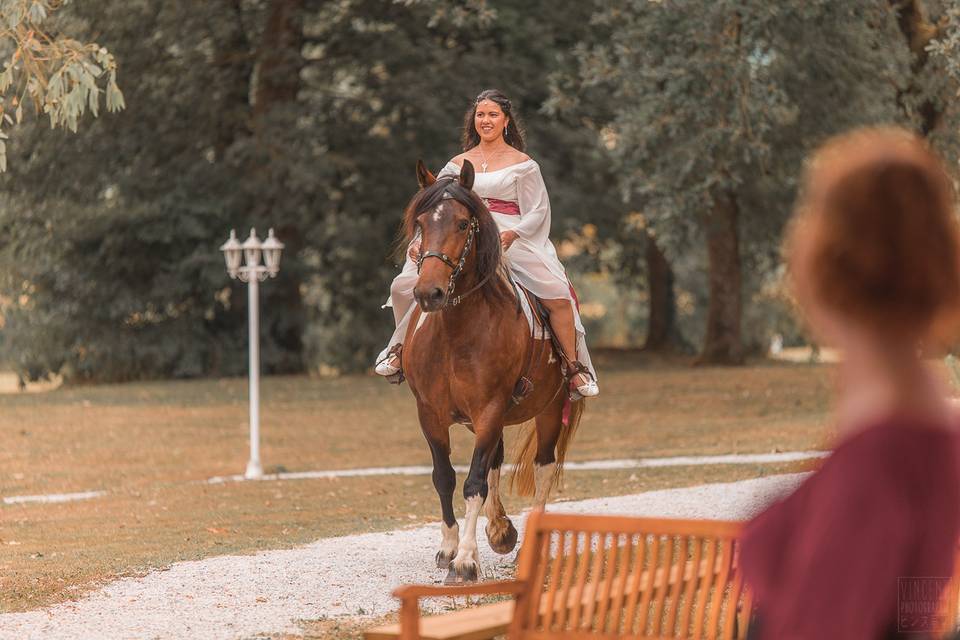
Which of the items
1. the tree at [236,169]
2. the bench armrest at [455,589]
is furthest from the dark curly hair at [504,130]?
the tree at [236,169]

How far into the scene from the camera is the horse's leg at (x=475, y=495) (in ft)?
29.5

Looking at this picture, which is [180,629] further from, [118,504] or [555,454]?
[118,504]

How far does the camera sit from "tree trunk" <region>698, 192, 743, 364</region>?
33.4 metres

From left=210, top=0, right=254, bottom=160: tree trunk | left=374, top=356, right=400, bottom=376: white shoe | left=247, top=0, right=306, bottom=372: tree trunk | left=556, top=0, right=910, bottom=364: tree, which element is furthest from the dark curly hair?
left=210, top=0, right=254, bottom=160: tree trunk

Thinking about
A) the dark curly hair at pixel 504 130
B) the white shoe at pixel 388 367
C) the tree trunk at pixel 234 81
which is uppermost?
the tree trunk at pixel 234 81

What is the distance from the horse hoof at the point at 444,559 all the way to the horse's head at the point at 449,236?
174 cm

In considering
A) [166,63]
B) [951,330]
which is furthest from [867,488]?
[166,63]

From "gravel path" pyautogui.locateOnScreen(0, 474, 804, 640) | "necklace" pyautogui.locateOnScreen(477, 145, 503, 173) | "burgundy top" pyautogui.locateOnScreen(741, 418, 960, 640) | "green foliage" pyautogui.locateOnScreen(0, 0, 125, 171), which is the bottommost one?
"gravel path" pyautogui.locateOnScreen(0, 474, 804, 640)

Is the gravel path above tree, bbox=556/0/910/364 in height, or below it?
below

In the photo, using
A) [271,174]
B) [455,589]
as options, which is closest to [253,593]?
[455,589]

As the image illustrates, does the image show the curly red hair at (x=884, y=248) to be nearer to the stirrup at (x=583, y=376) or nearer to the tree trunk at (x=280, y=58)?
the stirrup at (x=583, y=376)

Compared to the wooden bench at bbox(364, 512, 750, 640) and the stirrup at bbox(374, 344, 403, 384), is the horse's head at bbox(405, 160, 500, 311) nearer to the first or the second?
the stirrup at bbox(374, 344, 403, 384)

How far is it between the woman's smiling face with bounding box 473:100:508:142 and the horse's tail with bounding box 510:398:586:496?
2.05 metres

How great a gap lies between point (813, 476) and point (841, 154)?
57 centimetres
